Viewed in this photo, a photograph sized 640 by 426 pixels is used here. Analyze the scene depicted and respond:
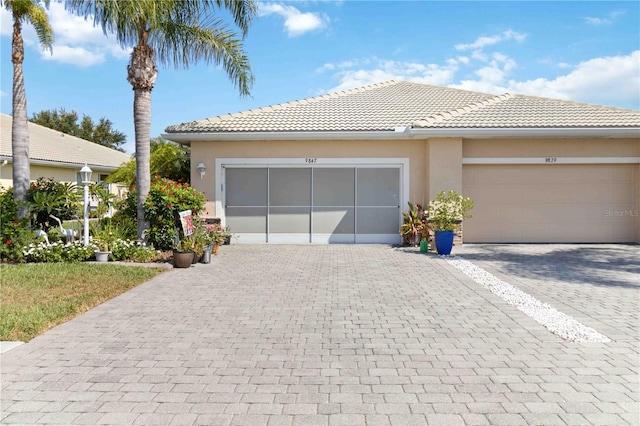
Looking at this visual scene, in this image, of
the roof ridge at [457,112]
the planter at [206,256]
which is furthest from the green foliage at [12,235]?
the roof ridge at [457,112]

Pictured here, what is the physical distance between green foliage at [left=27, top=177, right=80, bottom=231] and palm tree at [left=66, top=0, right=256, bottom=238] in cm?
174

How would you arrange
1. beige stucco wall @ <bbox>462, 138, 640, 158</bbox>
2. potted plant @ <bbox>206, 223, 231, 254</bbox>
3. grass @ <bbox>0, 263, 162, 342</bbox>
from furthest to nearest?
1. beige stucco wall @ <bbox>462, 138, 640, 158</bbox>
2. potted plant @ <bbox>206, 223, 231, 254</bbox>
3. grass @ <bbox>0, 263, 162, 342</bbox>

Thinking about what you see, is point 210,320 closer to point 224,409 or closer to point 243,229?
point 224,409

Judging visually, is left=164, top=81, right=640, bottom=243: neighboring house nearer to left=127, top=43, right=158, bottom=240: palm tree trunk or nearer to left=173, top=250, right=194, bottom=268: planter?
left=127, top=43, right=158, bottom=240: palm tree trunk

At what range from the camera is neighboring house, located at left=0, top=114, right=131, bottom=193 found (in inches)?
669

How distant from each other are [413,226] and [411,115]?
4.04m

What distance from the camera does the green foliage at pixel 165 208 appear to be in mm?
10531

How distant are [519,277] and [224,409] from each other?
6.82 m

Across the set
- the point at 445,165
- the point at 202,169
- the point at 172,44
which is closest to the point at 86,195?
the point at 202,169

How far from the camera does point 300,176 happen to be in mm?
13484

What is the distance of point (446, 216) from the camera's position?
36.0 ft

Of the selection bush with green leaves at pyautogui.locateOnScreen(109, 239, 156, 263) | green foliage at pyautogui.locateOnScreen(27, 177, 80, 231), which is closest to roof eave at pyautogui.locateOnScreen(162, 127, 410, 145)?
green foliage at pyautogui.locateOnScreen(27, 177, 80, 231)

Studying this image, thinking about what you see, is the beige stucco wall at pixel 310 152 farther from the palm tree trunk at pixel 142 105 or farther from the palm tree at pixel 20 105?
the palm tree at pixel 20 105

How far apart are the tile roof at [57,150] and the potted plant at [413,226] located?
15.1 m
